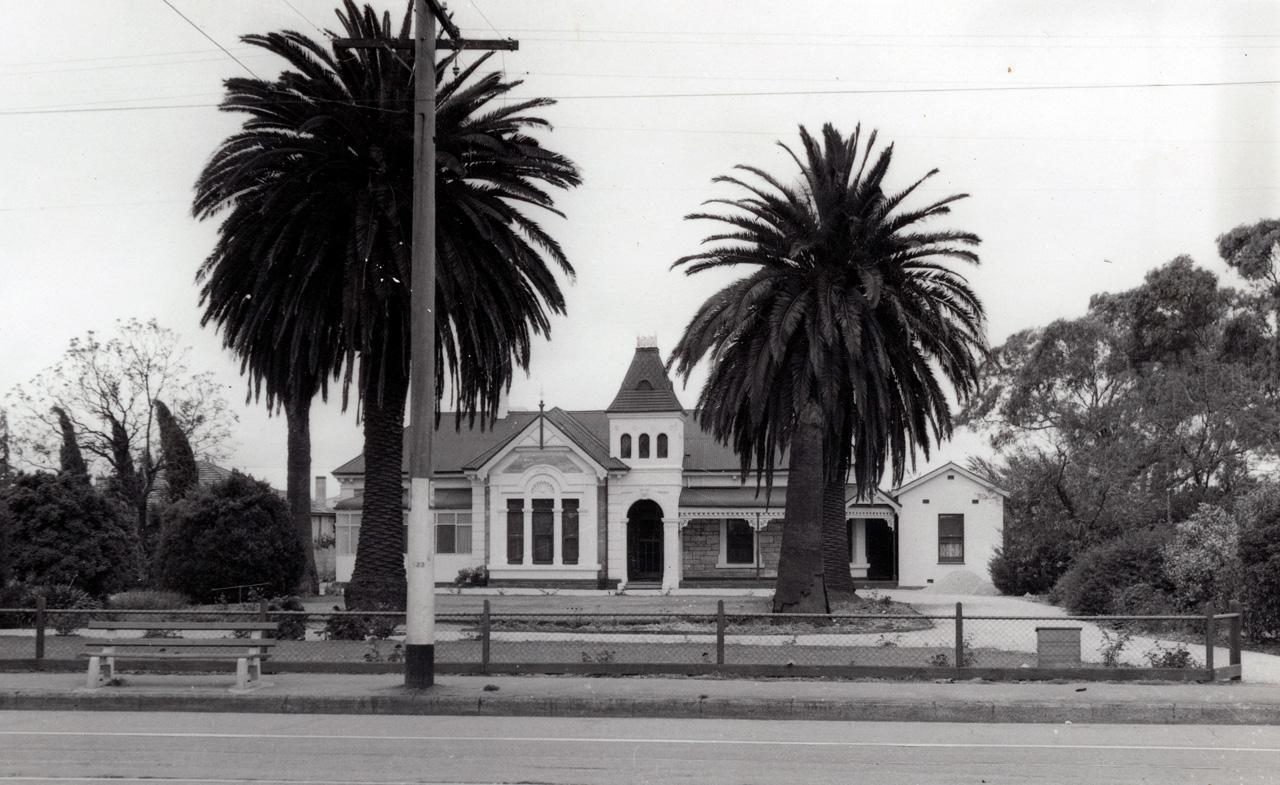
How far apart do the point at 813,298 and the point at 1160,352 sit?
101 feet

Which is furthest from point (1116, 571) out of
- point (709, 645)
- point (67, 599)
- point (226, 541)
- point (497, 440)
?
point (497, 440)

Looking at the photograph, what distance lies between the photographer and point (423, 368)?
15828 millimetres

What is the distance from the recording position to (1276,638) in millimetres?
23078

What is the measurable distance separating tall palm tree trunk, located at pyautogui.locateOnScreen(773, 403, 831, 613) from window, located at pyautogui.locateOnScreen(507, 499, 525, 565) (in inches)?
762

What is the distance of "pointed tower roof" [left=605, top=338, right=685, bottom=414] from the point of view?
48062mm

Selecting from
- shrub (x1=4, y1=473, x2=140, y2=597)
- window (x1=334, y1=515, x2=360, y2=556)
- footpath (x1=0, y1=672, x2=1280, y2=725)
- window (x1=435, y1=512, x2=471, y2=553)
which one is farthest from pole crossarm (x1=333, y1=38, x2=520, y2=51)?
window (x1=334, y1=515, x2=360, y2=556)

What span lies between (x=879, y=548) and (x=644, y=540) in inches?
385

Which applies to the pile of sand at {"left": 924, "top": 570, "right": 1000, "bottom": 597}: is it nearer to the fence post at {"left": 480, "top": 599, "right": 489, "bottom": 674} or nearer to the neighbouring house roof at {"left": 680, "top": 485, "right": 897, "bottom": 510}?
the neighbouring house roof at {"left": 680, "top": 485, "right": 897, "bottom": 510}

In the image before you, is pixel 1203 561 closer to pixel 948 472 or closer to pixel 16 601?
pixel 948 472

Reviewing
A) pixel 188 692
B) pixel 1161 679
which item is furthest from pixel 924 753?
pixel 188 692

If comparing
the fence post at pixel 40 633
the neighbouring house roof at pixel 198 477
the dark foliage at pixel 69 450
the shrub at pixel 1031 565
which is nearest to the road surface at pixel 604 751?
the fence post at pixel 40 633

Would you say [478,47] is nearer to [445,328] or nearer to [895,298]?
[445,328]

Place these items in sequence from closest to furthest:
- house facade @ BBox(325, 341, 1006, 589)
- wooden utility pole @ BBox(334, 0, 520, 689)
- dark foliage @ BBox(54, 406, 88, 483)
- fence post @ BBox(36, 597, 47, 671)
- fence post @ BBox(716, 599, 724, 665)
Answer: wooden utility pole @ BBox(334, 0, 520, 689)
fence post @ BBox(716, 599, 724, 665)
fence post @ BBox(36, 597, 47, 671)
dark foliage @ BBox(54, 406, 88, 483)
house facade @ BBox(325, 341, 1006, 589)

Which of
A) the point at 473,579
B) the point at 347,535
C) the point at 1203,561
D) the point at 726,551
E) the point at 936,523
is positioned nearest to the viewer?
the point at 1203,561
